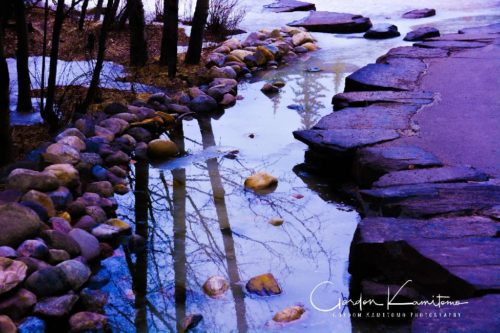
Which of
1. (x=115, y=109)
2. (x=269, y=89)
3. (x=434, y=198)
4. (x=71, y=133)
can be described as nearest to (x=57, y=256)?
(x=71, y=133)

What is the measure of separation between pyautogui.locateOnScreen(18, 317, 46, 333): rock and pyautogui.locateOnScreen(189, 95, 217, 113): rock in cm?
279

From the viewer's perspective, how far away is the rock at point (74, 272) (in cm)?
258

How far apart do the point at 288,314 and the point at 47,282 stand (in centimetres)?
86

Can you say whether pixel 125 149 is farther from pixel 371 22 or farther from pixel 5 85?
pixel 371 22

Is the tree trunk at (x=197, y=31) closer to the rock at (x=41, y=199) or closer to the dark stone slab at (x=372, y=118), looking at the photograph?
the dark stone slab at (x=372, y=118)

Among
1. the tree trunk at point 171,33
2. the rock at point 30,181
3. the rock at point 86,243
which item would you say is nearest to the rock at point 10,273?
the rock at point 86,243

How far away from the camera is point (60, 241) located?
276 centimetres

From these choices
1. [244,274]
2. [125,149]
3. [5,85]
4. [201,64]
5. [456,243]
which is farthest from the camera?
[201,64]

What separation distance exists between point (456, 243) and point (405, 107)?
6.30 ft

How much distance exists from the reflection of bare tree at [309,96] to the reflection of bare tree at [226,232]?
26.5 inches

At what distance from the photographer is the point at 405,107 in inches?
168

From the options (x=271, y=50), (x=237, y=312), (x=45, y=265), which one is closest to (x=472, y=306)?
(x=237, y=312)

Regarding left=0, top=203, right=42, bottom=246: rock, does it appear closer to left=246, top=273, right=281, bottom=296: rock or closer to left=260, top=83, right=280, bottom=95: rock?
left=246, top=273, right=281, bottom=296: rock

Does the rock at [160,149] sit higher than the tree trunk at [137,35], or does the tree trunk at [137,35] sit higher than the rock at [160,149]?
the tree trunk at [137,35]
